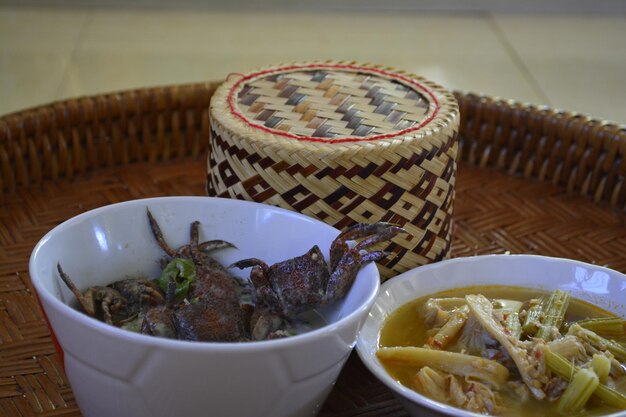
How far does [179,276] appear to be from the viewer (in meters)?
1.08

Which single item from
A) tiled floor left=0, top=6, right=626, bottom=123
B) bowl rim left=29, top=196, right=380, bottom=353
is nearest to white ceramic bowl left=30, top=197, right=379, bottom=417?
bowl rim left=29, top=196, right=380, bottom=353

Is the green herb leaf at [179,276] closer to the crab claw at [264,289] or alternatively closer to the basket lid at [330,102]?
the crab claw at [264,289]

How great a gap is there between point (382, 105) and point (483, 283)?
30 cm

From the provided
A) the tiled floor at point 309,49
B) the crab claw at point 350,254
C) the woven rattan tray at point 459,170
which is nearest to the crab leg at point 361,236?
the crab claw at point 350,254

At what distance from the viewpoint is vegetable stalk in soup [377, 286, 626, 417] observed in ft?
3.15

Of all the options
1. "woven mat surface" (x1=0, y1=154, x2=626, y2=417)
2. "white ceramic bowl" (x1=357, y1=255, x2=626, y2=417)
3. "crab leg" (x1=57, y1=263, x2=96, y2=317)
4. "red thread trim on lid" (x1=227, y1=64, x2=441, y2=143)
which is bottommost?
"woven mat surface" (x1=0, y1=154, x2=626, y2=417)

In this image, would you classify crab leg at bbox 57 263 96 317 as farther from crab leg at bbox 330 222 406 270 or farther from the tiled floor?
the tiled floor

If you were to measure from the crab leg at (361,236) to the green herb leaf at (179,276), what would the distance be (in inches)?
7.2

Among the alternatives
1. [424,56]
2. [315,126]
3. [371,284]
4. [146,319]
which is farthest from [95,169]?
[424,56]

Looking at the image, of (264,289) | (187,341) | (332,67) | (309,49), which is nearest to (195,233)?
(264,289)

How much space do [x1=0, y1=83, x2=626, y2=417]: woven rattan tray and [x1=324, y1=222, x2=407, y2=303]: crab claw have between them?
0.42 meters

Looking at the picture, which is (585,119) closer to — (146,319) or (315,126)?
(315,126)

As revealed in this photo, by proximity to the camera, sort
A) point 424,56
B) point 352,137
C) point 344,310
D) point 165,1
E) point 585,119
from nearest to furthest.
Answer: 1. point 344,310
2. point 352,137
3. point 585,119
4. point 424,56
5. point 165,1

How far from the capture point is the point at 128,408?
0.89m
